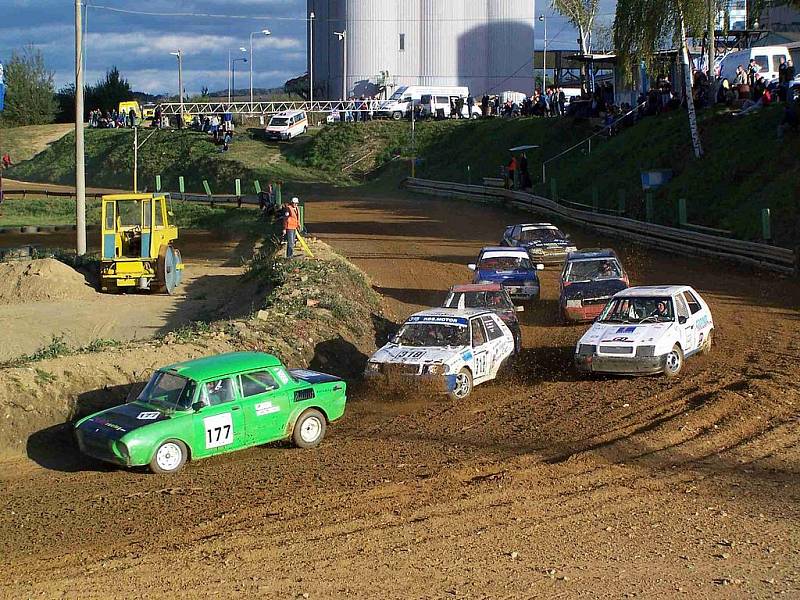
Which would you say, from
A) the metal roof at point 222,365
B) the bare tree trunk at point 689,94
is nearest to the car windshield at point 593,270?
the metal roof at point 222,365

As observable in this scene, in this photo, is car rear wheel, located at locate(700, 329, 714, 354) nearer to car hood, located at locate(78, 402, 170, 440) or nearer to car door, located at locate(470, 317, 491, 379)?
car door, located at locate(470, 317, 491, 379)

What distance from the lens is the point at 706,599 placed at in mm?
8234

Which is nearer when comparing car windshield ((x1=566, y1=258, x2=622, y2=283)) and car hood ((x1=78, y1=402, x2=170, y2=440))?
car hood ((x1=78, y1=402, x2=170, y2=440))

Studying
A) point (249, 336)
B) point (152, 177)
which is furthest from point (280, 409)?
point (152, 177)

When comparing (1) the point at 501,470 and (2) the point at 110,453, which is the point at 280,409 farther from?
(1) the point at 501,470

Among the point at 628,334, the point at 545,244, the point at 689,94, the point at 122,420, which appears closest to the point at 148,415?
the point at 122,420

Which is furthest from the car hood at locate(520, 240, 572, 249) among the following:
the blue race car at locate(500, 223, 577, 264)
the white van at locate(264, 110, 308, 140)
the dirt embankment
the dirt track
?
the white van at locate(264, 110, 308, 140)

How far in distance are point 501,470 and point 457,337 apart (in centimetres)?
488

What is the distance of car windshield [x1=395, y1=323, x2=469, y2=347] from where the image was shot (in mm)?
16672

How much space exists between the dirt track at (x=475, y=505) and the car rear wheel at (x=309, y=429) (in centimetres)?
19

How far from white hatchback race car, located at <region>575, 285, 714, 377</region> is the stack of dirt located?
15.2 metres

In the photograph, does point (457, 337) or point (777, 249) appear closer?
point (457, 337)

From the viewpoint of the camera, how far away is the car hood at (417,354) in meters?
15.9

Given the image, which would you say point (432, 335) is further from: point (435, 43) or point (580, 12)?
point (435, 43)
